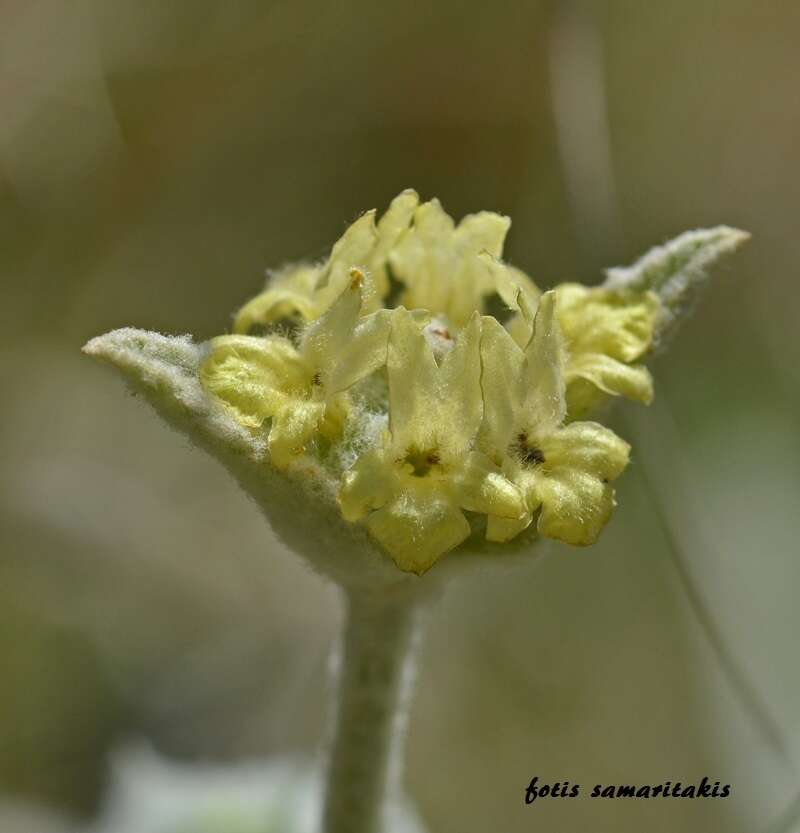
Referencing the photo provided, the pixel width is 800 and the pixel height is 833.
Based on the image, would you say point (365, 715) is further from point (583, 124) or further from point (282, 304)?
point (583, 124)

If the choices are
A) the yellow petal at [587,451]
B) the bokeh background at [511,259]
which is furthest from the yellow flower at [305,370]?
the bokeh background at [511,259]

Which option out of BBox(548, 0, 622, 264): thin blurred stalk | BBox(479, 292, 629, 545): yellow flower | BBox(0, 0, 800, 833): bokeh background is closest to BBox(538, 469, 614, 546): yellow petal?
BBox(479, 292, 629, 545): yellow flower

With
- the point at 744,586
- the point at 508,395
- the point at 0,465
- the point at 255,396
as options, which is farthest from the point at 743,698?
the point at 0,465

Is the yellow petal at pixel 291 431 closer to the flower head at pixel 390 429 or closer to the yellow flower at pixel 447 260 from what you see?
the flower head at pixel 390 429

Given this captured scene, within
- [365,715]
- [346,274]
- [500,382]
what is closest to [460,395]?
[500,382]

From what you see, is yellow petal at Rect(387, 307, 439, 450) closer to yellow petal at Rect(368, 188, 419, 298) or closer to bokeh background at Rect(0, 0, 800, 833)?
yellow petal at Rect(368, 188, 419, 298)
